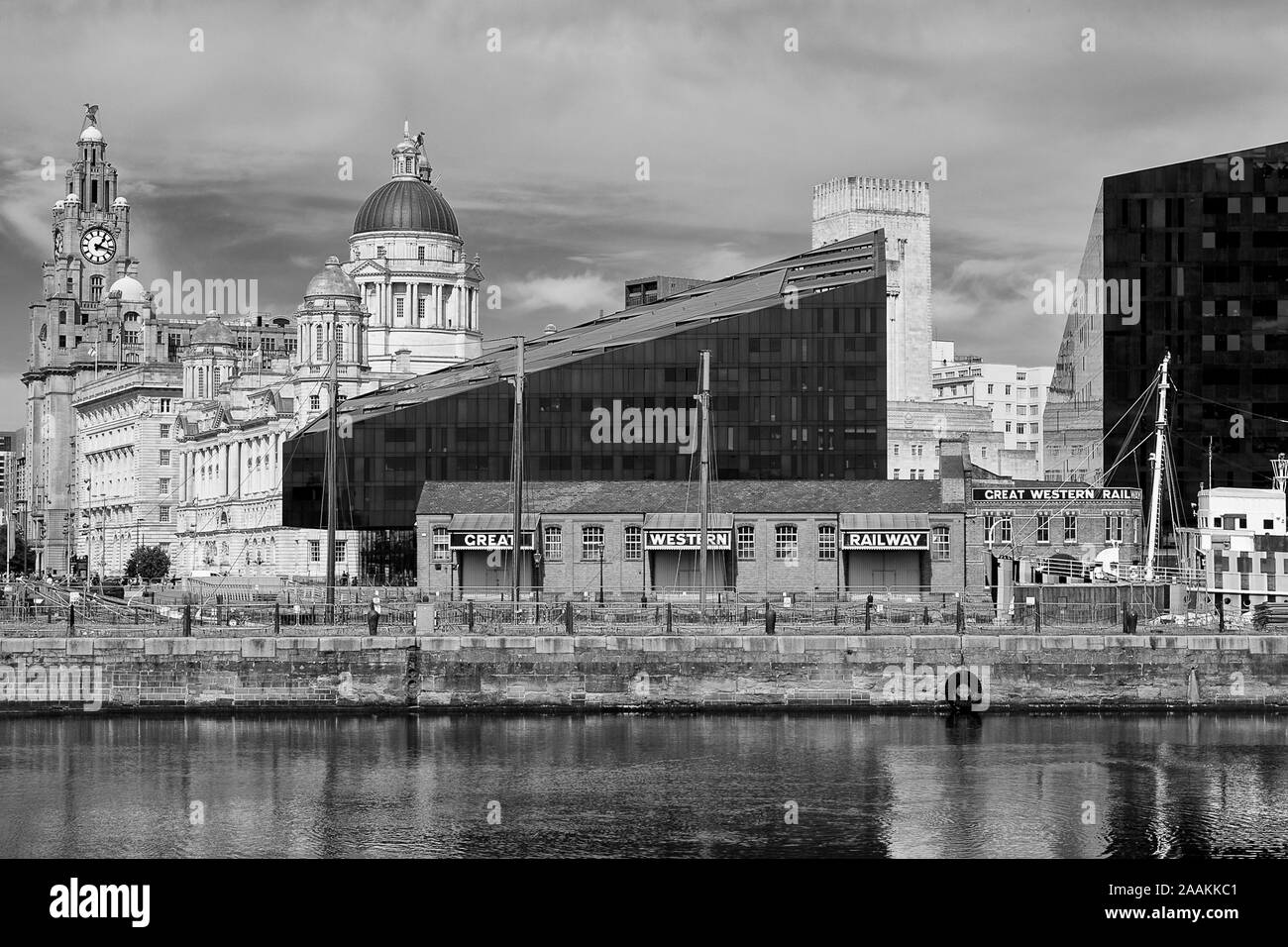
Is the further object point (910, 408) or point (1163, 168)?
point (910, 408)

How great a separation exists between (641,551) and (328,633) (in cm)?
2384

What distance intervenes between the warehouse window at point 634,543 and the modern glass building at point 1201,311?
42449 millimetres

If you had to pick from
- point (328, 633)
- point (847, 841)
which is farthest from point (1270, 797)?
point (328, 633)

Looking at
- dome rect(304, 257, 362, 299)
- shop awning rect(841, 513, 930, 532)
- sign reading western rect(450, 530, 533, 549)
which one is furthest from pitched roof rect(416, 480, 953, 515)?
dome rect(304, 257, 362, 299)

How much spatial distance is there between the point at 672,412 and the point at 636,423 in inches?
90.8

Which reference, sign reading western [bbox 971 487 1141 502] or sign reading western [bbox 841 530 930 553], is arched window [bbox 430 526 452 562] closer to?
sign reading western [bbox 841 530 930 553]

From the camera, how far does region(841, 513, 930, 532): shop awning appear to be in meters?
87.8

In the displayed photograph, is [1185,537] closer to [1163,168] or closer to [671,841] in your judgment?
[1163,168]

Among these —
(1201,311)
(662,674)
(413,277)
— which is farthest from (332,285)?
(662,674)

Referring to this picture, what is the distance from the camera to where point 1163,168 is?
120 m

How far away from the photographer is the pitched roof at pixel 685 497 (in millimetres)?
89562

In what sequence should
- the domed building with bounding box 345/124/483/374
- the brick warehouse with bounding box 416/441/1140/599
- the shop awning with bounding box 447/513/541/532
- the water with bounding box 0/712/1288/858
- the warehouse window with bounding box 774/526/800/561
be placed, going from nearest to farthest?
the water with bounding box 0/712/1288/858
the brick warehouse with bounding box 416/441/1140/599
the warehouse window with bounding box 774/526/800/561
the shop awning with bounding box 447/513/541/532
the domed building with bounding box 345/124/483/374

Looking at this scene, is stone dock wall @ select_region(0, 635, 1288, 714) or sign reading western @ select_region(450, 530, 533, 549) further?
sign reading western @ select_region(450, 530, 533, 549)

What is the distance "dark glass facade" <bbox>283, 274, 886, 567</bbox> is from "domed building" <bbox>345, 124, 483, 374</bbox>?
2595 inches
